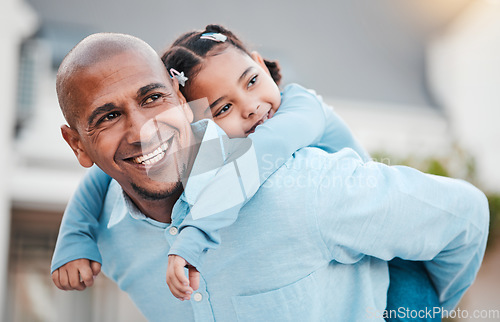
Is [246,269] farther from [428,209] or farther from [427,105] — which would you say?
[427,105]

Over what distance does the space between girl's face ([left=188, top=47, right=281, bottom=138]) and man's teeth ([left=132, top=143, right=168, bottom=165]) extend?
31cm

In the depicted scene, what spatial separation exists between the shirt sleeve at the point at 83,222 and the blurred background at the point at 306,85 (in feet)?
15.9

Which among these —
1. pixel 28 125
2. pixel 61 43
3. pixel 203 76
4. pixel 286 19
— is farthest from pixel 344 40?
pixel 203 76

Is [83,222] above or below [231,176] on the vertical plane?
below

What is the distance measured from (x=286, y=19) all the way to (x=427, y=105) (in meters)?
2.71

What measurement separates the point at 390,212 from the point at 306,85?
7525 millimetres

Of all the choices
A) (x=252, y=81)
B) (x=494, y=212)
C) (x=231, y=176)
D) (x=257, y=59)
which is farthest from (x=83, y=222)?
(x=494, y=212)

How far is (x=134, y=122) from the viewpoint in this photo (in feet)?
4.63

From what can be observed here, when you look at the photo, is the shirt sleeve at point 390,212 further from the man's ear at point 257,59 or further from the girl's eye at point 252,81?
the man's ear at point 257,59

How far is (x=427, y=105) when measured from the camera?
9.95 metres

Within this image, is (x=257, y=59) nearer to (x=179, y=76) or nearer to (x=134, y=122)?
(x=179, y=76)

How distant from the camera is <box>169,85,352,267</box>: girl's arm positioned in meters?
1.25

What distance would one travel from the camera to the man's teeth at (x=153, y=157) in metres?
1.42

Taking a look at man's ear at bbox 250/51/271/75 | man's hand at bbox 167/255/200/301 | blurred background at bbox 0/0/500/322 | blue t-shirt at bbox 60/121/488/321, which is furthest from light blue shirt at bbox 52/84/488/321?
blurred background at bbox 0/0/500/322
